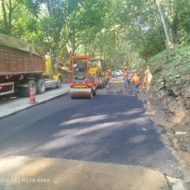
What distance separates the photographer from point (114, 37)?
31750 mm

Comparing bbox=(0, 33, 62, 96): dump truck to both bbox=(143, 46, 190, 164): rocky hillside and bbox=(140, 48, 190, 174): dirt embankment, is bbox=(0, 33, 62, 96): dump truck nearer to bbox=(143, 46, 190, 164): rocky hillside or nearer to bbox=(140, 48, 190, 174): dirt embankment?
bbox=(140, 48, 190, 174): dirt embankment

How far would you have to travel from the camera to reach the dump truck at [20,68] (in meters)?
14.9

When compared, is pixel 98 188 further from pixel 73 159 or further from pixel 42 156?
pixel 42 156

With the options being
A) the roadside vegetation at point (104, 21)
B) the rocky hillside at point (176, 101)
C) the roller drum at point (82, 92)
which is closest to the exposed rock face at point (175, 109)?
the rocky hillside at point (176, 101)

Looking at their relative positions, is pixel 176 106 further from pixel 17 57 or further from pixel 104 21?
pixel 104 21

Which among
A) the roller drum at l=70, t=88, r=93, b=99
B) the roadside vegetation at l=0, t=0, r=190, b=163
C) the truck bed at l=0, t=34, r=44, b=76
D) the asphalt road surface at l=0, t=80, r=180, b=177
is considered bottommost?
the asphalt road surface at l=0, t=80, r=180, b=177

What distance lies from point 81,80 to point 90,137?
882 centimetres

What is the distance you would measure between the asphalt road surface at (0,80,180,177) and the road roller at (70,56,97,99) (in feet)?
14.6

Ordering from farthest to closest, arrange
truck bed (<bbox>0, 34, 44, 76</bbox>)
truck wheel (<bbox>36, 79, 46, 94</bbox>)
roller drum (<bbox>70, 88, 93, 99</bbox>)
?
truck wheel (<bbox>36, 79, 46, 94</bbox>) < roller drum (<bbox>70, 88, 93, 99</bbox>) < truck bed (<bbox>0, 34, 44, 76</bbox>)

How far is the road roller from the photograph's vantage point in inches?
633

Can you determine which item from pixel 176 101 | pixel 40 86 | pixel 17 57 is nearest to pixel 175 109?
pixel 176 101

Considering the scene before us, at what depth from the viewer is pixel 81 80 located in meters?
16.2

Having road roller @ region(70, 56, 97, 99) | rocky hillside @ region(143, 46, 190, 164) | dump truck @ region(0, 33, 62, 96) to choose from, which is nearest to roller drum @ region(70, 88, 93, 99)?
road roller @ region(70, 56, 97, 99)

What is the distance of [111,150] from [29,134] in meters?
2.64
